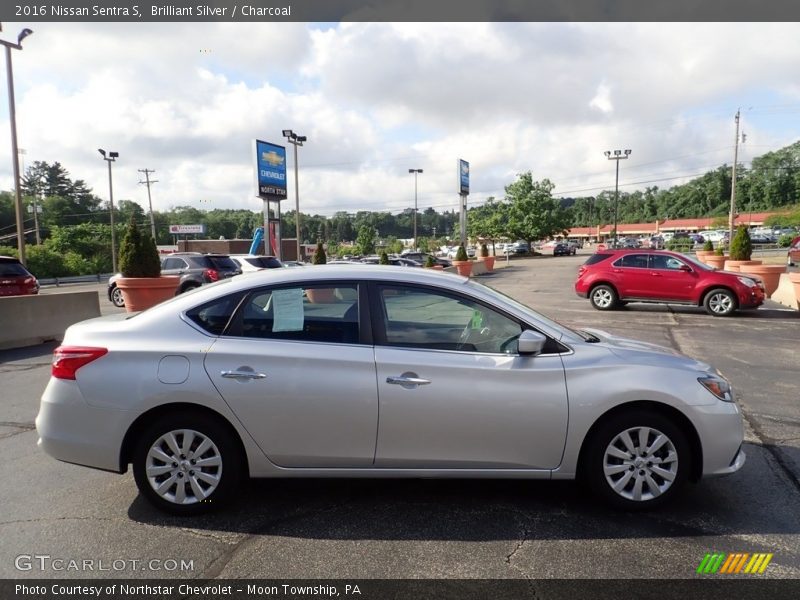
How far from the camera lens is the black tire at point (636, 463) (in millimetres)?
3494

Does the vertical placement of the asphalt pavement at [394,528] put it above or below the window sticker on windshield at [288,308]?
below

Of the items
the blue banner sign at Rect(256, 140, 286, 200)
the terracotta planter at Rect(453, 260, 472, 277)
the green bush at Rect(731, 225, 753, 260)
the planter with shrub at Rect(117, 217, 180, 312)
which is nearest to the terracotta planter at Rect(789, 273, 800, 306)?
the green bush at Rect(731, 225, 753, 260)

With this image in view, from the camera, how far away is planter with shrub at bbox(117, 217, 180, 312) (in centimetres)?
1164

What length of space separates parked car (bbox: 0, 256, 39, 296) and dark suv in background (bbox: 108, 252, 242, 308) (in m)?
2.57

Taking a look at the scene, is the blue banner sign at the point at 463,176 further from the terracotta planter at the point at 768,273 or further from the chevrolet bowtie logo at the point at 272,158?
the terracotta planter at the point at 768,273

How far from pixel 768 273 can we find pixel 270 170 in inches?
838

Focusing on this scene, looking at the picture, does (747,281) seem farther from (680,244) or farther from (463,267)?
(680,244)

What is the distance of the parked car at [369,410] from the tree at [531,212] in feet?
193

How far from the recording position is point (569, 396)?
3443 millimetres

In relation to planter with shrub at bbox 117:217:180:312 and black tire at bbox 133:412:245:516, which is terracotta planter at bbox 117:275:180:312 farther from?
black tire at bbox 133:412:245:516

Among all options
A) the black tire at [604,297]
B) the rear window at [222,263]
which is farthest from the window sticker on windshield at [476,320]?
the rear window at [222,263]

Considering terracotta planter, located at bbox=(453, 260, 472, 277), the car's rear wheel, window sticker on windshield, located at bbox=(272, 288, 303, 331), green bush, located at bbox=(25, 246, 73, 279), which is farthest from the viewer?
green bush, located at bbox=(25, 246, 73, 279)

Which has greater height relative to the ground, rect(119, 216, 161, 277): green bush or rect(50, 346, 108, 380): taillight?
rect(119, 216, 161, 277): green bush

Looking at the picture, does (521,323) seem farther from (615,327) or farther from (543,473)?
(615,327)
